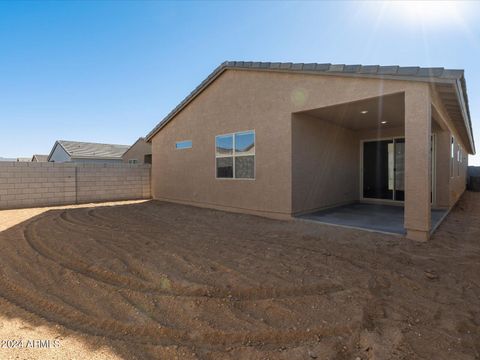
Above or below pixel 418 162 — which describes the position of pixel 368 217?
below

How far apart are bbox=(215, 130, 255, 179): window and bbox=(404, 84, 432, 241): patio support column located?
3.86 meters

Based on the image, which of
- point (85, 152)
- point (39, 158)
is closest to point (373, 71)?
point (85, 152)

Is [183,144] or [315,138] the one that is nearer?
[315,138]

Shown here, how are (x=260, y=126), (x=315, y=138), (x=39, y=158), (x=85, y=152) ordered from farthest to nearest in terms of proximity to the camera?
(x=39, y=158), (x=85, y=152), (x=315, y=138), (x=260, y=126)

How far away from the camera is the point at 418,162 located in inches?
175

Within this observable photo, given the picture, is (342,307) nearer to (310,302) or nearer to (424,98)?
(310,302)

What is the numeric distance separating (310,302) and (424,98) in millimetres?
4193

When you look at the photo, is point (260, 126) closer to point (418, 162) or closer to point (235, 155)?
point (235, 155)

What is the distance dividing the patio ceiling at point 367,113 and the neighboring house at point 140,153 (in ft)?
57.3

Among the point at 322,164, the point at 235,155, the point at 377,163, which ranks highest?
the point at 235,155

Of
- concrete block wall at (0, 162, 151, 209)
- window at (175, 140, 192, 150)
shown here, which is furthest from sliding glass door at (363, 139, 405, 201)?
concrete block wall at (0, 162, 151, 209)

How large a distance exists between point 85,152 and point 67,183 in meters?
17.2

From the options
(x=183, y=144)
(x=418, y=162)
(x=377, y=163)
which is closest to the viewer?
(x=418, y=162)

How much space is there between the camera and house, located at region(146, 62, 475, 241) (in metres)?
4.53
